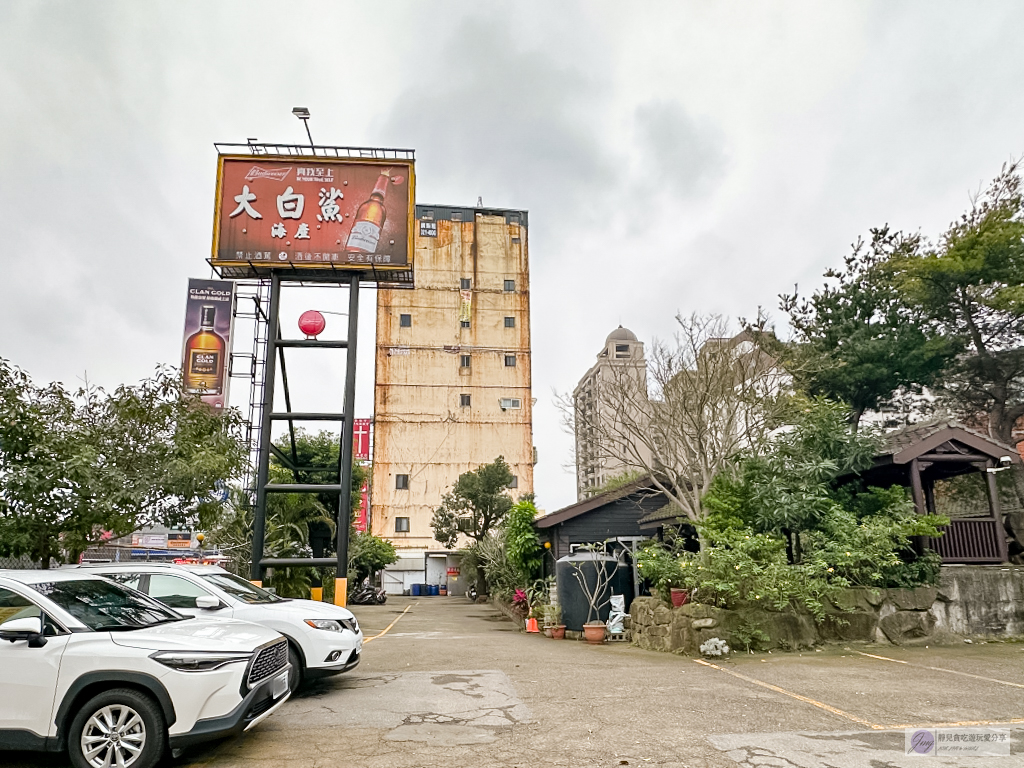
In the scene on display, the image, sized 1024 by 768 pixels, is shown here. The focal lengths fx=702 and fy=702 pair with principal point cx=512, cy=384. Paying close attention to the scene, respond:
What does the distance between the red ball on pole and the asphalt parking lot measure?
25.6 ft

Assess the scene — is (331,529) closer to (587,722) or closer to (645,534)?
(645,534)

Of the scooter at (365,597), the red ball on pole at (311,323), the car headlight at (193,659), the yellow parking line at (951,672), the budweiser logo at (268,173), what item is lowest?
the scooter at (365,597)

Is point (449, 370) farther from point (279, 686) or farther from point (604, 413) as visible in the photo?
point (279, 686)

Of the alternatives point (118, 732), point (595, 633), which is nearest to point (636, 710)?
Result: point (118, 732)

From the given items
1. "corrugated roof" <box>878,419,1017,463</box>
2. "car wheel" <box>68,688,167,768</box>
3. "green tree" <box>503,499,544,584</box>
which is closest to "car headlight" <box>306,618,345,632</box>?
"car wheel" <box>68,688,167,768</box>

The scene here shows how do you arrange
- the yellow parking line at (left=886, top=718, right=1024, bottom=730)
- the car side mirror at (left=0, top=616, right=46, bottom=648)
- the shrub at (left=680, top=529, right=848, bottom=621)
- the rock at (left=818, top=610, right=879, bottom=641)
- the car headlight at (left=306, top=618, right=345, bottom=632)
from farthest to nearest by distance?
the rock at (left=818, top=610, right=879, bottom=641)
the shrub at (left=680, top=529, right=848, bottom=621)
the car headlight at (left=306, top=618, right=345, bottom=632)
the yellow parking line at (left=886, top=718, right=1024, bottom=730)
the car side mirror at (left=0, top=616, right=46, bottom=648)

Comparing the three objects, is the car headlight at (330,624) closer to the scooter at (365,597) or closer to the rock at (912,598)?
the rock at (912,598)

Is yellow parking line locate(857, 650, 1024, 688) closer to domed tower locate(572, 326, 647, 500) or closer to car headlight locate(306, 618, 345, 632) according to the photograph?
domed tower locate(572, 326, 647, 500)

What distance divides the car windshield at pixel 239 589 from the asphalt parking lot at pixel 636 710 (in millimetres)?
1262

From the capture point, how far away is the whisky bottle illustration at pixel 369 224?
16.1m

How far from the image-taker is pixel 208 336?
22859mm

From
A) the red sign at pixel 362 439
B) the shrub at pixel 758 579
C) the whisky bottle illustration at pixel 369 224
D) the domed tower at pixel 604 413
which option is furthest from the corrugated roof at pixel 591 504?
the red sign at pixel 362 439

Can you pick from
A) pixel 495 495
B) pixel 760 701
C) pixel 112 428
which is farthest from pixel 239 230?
pixel 495 495

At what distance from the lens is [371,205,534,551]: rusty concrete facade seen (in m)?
46.2
